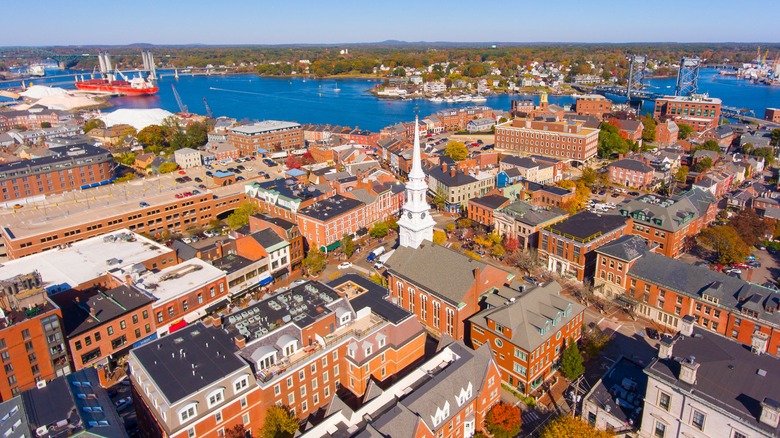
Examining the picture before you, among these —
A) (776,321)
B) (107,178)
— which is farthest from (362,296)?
(107,178)

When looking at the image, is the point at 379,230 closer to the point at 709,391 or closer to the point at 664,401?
the point at 664,401

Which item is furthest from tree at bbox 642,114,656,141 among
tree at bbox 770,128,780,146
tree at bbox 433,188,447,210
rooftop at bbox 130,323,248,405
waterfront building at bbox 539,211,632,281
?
rooftop at bbox 130,323,248,405

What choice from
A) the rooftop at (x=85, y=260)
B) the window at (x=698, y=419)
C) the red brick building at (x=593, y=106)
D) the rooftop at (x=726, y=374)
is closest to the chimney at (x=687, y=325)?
the rooftop at (x=726, y=374)

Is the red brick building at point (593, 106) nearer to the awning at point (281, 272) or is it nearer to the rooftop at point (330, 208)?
the rooftop at point (330, 208)

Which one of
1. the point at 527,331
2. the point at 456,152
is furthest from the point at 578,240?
the point at 456,152

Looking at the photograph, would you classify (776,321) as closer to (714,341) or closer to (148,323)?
(714,341)

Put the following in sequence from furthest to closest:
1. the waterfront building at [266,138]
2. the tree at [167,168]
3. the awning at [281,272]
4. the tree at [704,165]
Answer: the waterfront building at [266,138] → the tree at [167,168] → the tree at [704,165] → the awning at [281,272]
